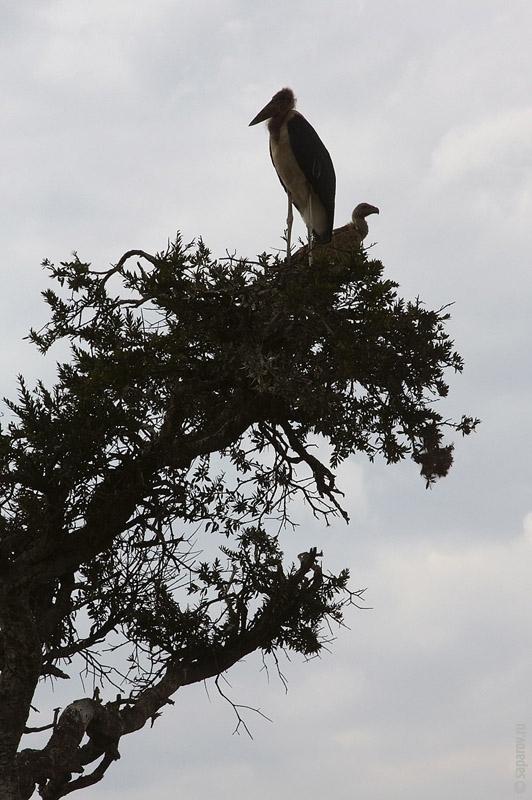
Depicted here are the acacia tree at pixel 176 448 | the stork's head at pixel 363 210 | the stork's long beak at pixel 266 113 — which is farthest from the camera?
the stork's head at pixel 363 210

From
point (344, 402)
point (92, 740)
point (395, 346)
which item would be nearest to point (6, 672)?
point (92, 740)

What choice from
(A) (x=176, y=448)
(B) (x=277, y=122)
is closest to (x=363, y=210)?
(B) (x=277, y=122)

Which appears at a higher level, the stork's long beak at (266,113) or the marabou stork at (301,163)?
the stork's long beak at (266,113)

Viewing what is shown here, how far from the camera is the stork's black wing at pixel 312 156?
38.9ft

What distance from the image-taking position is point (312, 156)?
1186 cm

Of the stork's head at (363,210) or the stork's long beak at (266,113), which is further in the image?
the stork's head at (363,210)

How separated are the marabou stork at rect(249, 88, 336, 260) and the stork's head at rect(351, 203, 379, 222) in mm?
1809

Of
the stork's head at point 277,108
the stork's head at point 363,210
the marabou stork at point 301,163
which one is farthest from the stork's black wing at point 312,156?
the stork's head at point 363,210

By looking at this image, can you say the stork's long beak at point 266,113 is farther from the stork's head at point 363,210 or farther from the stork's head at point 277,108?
the stork's head at point 363,210

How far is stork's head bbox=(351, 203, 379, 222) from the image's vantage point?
560 inches

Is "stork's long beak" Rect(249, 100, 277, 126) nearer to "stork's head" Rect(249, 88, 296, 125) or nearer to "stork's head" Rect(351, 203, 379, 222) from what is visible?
"stork's head" Rect(249, 88, 296, 125)

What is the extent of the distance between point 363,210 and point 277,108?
2.45 meters

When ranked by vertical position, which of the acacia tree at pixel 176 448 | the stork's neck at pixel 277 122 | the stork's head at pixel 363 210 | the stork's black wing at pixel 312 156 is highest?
the stork's head at pixel 363 210

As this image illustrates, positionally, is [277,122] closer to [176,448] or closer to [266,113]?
[266,113]
